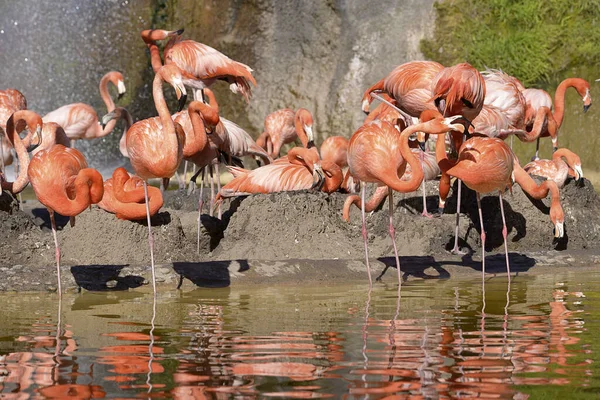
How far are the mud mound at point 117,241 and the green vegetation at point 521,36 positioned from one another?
8146 mm

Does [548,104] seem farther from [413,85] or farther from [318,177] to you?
[318,177]

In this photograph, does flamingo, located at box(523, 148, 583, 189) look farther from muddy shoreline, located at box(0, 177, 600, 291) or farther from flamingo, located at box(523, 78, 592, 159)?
flamingo, located at box(523, 78, 592, 159)

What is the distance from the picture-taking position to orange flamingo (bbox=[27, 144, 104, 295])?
6.07 meters

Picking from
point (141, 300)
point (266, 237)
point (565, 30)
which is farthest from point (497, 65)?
point (141, 300)

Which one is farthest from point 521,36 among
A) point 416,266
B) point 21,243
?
point 21,243

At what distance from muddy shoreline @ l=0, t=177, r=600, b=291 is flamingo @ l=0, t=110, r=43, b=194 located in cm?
19

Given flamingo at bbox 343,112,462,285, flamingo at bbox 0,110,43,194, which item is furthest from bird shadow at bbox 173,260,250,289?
flamingo at bbox 0,110,43,194

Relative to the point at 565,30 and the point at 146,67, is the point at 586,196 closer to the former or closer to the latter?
the point at 565,30

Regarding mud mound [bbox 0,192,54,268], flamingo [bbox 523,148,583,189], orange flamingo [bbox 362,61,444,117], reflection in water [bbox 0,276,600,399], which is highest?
orange flamingo [bbox 362,61,444,117]

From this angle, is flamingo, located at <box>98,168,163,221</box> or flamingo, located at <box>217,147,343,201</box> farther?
flamingo, located at <box>217,147,343,201</box>

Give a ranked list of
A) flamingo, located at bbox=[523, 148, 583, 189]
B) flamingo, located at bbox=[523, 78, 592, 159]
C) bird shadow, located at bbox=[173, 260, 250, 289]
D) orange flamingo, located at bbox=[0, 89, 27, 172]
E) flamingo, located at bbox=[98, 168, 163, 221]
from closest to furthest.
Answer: bird shadow, located at bbox=[173, 260, 250, 289]
flamingo, located at bbox=[98, 168, 163, 221]
flamingo, located at bbox=[523, 148, 583, 189]
orange flamingo, located at bbox=[0, 89, 27, 172]
flamingo, located at bbox=[523, 78, 592, 159]

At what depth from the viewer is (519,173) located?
7852mm

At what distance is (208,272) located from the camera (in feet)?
20.8

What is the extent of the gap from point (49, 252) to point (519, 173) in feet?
11.3
